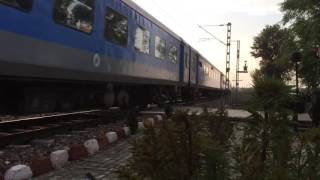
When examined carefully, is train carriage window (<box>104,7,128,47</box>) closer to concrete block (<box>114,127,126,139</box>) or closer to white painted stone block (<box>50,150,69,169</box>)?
concrete block (<box>114,127,126,139</box>)

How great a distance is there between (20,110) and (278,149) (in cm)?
691

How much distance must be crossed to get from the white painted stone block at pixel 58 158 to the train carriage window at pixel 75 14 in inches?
Answer: 112

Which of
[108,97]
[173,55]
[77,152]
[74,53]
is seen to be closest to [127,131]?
[74,53]

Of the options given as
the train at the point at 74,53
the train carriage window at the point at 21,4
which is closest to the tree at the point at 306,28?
the train at the point at 74,53

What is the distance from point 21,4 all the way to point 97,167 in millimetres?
2755

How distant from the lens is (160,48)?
1867 cm

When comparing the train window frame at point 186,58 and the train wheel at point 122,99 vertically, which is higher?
the train window frame at point 186,58

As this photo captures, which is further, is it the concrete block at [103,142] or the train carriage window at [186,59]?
the train carriage window at [186,59]

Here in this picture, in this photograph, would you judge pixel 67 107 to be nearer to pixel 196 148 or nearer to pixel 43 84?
pixel 43 84

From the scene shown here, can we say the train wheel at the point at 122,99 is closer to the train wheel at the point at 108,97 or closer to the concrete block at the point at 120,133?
the train wheel at the point at 108,97

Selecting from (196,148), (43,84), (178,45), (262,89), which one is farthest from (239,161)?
(178,45)

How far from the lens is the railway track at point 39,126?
8.59m

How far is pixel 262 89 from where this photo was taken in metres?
3.09

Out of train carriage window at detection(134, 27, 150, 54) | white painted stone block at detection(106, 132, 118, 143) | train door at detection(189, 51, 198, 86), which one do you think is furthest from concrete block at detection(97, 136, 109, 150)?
train door at detection(189, 51, 198, 86)
